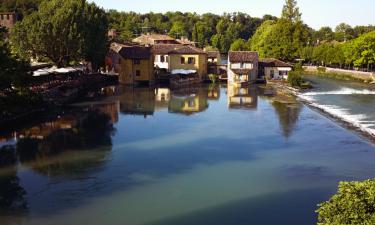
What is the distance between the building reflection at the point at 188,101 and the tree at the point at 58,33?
10.1m

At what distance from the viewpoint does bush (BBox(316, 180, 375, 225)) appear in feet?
25.9

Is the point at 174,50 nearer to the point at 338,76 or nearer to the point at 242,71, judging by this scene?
the point at 242,71

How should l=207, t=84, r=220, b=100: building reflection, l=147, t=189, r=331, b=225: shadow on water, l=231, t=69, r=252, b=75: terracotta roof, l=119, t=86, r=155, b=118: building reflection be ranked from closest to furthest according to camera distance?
l=147, t=189, r=331, b=225: shadow on water, l=119, t=86, r=155, b=118: building reflection, l=207, t=84, r=220, b=100: building reflection, l=231, t=69, r=252, b=75: terracotta roof

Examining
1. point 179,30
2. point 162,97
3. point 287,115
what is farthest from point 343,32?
point 287,115

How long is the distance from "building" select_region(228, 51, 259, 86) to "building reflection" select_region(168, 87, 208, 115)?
5598mm

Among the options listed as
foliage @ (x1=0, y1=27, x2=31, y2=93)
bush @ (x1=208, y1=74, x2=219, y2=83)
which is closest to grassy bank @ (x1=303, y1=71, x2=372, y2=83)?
bush @ (x1=208, y1=74, x2=219, y2=83)

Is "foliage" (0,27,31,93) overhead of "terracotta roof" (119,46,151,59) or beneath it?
beneath

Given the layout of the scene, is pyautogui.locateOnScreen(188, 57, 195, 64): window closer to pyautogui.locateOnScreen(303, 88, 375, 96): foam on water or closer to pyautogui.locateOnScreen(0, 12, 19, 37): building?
pyautogui.locateOnScreen(303, 88, 375, 96): foam on water

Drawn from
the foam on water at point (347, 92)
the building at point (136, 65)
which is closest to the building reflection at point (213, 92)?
the building at point (136, 65)

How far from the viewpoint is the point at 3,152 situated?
20.6 m

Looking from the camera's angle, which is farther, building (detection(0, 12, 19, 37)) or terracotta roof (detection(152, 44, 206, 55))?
building (detection(0, 12, 19, 37))

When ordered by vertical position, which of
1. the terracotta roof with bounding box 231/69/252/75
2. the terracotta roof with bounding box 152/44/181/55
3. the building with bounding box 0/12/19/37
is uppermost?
the building with bounding box 0/12/19/37

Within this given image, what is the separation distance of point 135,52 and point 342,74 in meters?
26.5

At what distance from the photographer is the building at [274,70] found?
2057 inches
